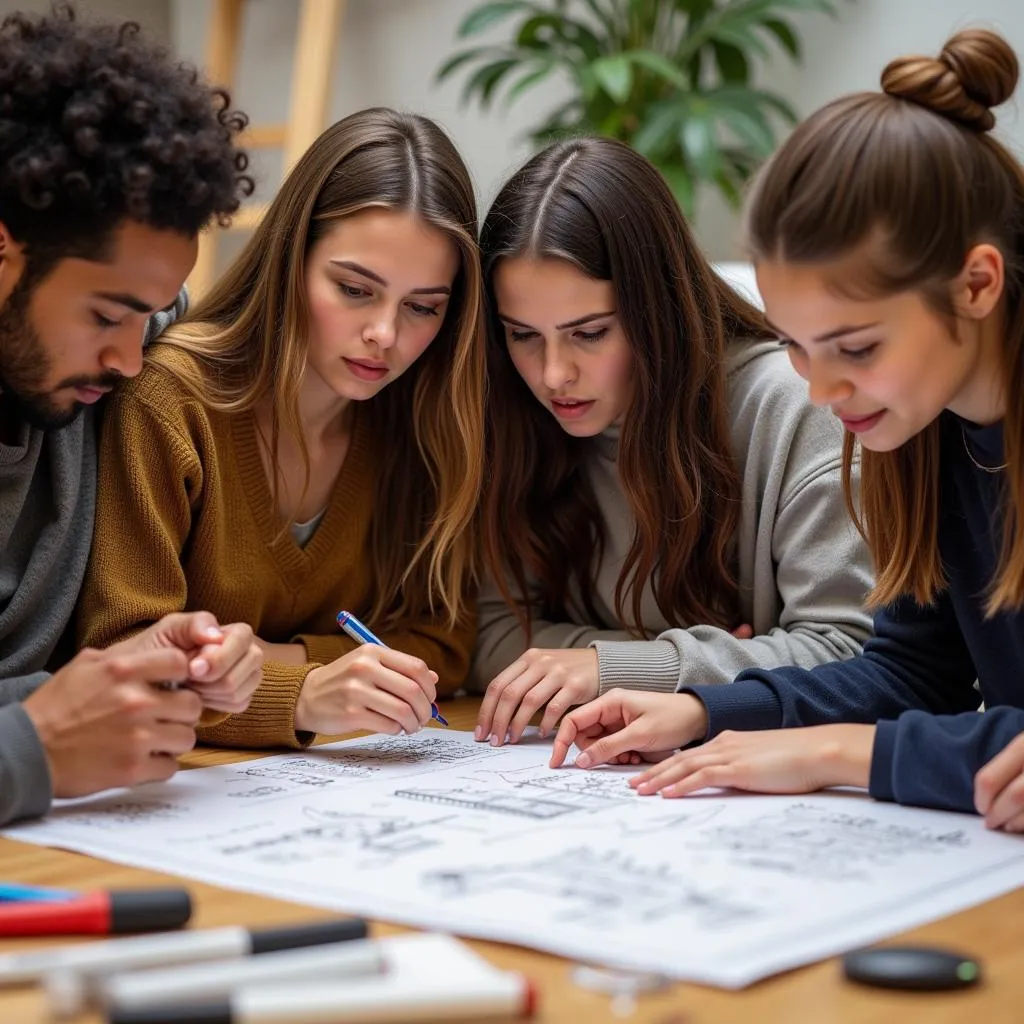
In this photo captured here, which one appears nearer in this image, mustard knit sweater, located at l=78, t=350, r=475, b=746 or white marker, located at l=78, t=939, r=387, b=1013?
white marker, located at l=78, t=939, r=387, b=1013

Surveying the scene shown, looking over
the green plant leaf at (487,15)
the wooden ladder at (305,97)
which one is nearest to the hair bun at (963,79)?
the green plant leaf at (487,15)

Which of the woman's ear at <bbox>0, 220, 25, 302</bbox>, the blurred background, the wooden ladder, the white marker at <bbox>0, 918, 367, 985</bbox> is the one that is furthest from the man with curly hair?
the wooden ladder

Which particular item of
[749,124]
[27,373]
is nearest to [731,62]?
[749,124]

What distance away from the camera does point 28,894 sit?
839mm

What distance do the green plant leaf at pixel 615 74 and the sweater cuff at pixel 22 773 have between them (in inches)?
69.8

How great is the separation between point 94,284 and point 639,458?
2.19 feet

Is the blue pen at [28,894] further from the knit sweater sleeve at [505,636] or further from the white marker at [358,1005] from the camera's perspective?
the knit sweater sleeve at [505,636]

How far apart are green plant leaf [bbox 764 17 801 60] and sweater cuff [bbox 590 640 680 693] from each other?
1629 mm

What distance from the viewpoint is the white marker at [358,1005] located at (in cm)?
64

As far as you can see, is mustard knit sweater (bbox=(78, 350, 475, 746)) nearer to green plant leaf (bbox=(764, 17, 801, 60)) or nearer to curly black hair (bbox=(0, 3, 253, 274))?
curly black hair (bbox=(0, 3, 253, 274))

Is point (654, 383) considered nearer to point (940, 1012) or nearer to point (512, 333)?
point (512, 333)

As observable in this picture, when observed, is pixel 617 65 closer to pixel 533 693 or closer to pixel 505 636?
pixel 505 636

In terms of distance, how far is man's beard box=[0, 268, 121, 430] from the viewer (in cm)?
121

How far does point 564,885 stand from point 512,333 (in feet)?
2.88
